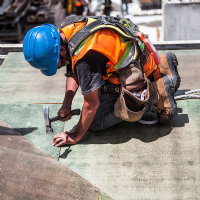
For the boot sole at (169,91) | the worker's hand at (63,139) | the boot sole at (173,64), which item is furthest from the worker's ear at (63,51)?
the boot sole at (173,64)

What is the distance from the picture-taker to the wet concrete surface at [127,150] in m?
2.59

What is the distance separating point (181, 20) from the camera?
25.4 ft

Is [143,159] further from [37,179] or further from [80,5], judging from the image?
[80,5]

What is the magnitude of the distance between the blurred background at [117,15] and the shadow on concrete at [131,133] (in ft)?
16.5

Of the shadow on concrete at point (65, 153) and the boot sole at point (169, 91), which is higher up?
the boot sole at point (169, 91)

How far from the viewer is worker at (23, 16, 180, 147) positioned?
8.35 feet

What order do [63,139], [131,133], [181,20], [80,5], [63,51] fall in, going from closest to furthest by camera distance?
[63,51] < [63,139] < [131,133] < [181,20] < [80,5]

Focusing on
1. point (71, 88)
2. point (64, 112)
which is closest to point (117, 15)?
point (71, 88)

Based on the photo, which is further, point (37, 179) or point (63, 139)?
point (63, 139)

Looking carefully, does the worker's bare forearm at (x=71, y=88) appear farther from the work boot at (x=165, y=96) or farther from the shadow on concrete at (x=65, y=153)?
the work boot at (x=165, y=96)

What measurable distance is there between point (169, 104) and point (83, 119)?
95 cm

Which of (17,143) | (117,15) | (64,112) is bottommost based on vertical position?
(117,15)

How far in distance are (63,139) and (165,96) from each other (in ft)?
3.79

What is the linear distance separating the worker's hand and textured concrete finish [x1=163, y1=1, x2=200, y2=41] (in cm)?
580
